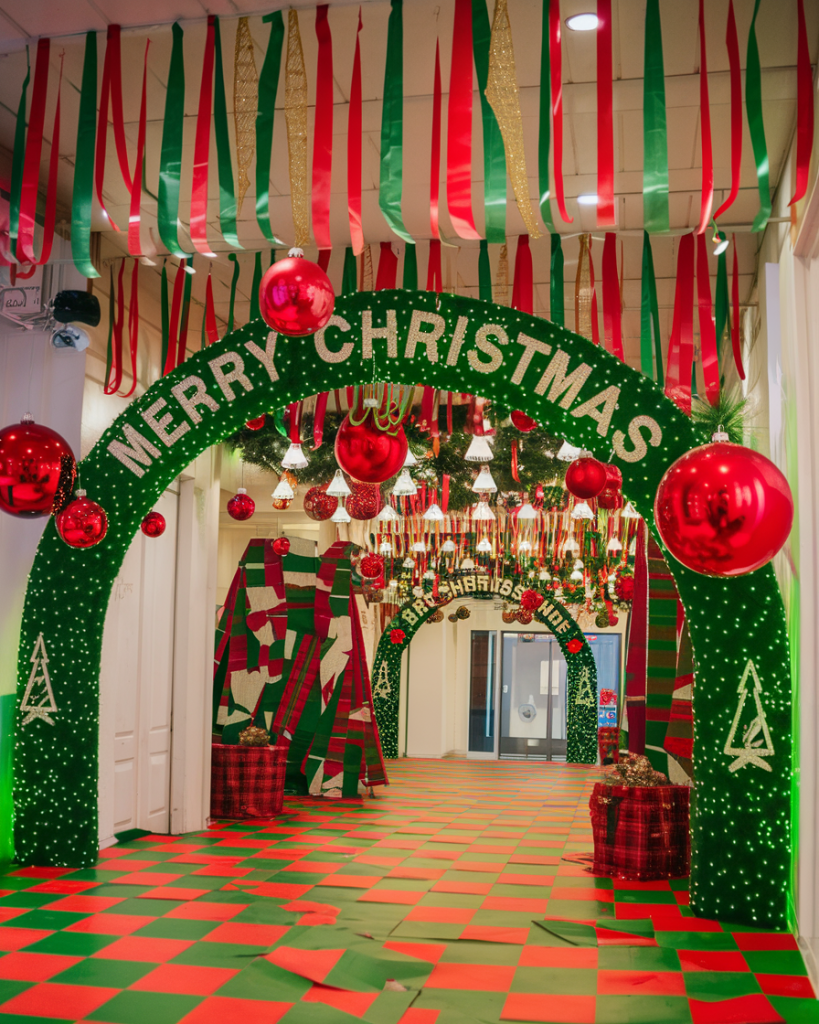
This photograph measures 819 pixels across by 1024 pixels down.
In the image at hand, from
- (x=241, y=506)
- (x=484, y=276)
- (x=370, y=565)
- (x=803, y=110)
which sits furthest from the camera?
(x=370, y=565)

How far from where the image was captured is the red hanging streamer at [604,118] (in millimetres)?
3837

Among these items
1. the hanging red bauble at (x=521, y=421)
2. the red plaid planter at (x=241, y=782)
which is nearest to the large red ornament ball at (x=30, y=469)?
the hanging red bauble at (x=521, y=421)

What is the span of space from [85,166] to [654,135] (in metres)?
Answer: 2.58

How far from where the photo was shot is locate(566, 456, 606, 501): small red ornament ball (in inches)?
241

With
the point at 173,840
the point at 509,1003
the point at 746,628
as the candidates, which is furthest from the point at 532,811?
the point at 509,1003

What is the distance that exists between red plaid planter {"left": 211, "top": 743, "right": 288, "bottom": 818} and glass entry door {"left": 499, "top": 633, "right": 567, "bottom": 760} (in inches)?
481

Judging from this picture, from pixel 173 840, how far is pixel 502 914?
2903 millimetres

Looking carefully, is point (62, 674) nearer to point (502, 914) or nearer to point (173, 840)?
point (173, 840)

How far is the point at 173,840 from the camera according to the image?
6832 millimetres

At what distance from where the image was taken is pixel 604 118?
12.9 feet

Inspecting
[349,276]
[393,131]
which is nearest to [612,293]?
[349,276]

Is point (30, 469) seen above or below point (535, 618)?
above

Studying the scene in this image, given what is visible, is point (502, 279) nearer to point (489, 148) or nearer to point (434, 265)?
point (434, 265)

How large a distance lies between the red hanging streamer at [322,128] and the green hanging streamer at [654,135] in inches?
52.8
